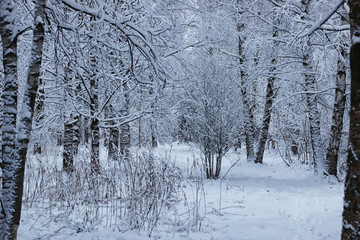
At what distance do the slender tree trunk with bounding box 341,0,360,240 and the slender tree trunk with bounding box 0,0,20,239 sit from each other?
2.67 meters

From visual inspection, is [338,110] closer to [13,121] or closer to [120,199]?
[120,199]

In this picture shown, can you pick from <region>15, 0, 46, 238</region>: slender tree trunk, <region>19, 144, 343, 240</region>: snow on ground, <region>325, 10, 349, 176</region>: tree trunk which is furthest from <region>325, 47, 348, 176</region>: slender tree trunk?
<region>15, 0, 46, 238</region>: slender tree trunk

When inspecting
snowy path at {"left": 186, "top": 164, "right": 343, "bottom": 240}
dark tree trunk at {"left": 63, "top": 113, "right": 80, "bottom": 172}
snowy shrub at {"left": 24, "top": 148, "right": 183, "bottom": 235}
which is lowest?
snowy path at {"left": 186, "top": 164, "right": 343, "bottom": 240}

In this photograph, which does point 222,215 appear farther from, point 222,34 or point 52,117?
point 222,34

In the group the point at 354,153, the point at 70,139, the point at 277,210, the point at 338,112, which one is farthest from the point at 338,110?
the point at 70,139

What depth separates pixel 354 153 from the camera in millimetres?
2172

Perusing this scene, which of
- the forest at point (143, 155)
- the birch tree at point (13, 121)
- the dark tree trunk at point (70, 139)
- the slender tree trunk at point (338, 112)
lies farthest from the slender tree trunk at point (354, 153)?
the slender tree trunk at point (338, 112)

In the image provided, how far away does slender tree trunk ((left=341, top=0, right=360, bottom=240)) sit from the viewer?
215 cm

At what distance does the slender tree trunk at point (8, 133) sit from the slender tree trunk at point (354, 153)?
8.77ft

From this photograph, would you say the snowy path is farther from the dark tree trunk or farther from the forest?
the dark tree trunk

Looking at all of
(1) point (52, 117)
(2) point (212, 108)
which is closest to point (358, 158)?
(2) point (212, 108)

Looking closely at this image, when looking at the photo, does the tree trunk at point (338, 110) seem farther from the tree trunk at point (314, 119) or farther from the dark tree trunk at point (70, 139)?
the dark tree trunk at point (70, 139)

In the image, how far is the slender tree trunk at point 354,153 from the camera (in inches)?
84.6

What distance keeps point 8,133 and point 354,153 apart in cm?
280
